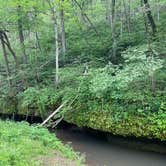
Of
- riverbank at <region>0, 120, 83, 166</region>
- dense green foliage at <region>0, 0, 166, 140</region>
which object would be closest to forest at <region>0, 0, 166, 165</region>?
dense green foliage at <region>0, 0, 166, 140</region>

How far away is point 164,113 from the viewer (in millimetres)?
9594

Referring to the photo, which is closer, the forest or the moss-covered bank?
the moss-covered bank

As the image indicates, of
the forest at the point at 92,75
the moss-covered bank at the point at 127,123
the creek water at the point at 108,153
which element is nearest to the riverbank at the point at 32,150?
the creek water at the point at 108,153

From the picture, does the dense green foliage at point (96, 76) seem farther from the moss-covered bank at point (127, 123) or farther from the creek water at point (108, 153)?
the creek water at point (108, 153)

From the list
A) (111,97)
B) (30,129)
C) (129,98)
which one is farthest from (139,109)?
(30,129)

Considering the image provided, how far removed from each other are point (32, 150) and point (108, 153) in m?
3.31

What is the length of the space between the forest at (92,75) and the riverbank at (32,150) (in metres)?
2.20

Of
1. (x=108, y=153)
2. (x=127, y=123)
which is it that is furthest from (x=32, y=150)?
(x=127, y=123)

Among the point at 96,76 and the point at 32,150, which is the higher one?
the point at 96,76

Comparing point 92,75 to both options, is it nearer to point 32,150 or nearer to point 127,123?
point 127,123

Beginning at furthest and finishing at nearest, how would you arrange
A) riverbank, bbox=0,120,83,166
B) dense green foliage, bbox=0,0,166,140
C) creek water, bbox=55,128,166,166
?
dense green foliage, bbox=0,0,166,140, creek water, bbox=55,128,166,166, riverbank, bbox=0,120,83,166

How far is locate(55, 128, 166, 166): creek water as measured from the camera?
9.65m

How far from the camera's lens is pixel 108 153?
10.5 meters

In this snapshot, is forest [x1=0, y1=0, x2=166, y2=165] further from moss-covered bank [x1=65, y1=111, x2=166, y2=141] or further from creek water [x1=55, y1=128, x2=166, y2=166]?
creek water [x1=55, y1=128, x2=166, y2=166]
